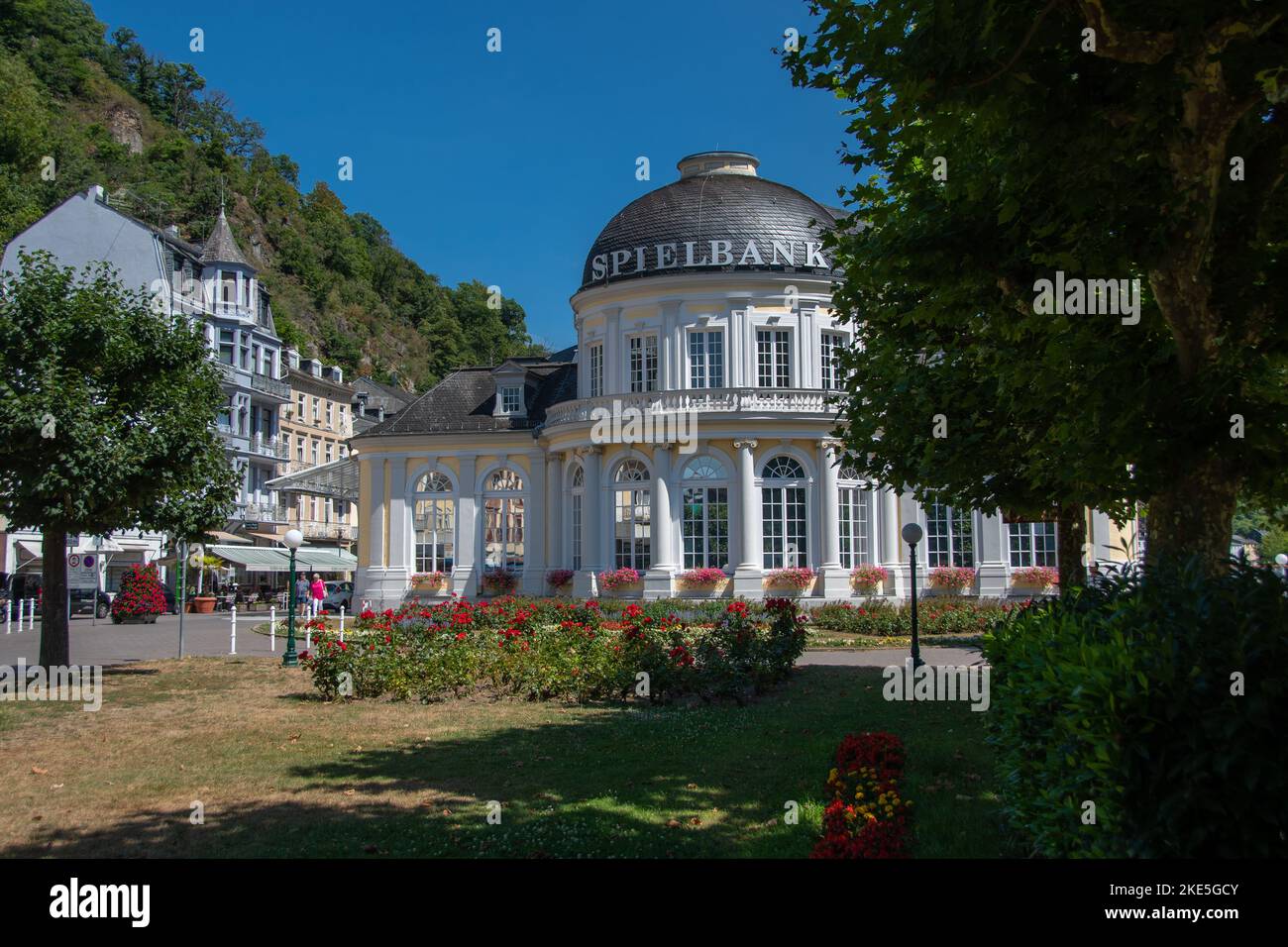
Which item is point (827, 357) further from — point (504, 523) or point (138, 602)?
point (138, 602)

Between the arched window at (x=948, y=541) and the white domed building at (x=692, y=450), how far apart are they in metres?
0.05

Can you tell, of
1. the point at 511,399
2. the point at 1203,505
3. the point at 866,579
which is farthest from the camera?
the point at 511,399

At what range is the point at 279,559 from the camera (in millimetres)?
47906

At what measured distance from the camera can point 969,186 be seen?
28.5ft

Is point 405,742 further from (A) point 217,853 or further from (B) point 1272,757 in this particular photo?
(B) point 1272,757

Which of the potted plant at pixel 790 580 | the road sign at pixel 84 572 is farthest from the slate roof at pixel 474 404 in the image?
the road sign at pixel 84 572

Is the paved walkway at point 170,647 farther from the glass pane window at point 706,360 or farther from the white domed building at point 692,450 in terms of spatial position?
the glass pane window at point 706,360

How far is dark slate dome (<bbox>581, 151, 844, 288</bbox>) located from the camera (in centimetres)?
3497

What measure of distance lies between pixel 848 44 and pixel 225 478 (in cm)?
1472

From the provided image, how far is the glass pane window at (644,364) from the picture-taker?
35.3m

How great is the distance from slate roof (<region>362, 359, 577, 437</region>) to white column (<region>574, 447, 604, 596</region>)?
180 inches

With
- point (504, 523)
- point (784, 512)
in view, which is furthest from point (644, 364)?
point (504, 523)

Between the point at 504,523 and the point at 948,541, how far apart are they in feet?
53.3
